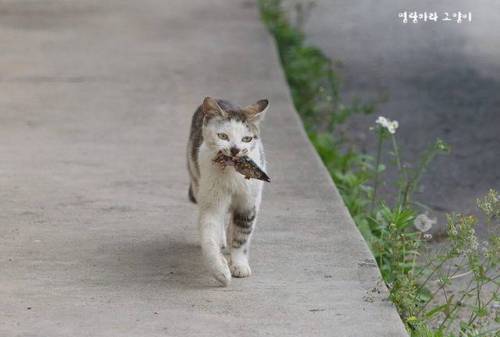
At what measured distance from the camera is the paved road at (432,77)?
9.04 m

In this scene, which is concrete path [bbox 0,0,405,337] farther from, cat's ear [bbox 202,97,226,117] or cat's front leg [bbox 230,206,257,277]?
cat's ear [bbox 202,97,226,117]

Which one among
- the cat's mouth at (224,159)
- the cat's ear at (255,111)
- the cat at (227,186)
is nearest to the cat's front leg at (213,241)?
the cat at (227,186)

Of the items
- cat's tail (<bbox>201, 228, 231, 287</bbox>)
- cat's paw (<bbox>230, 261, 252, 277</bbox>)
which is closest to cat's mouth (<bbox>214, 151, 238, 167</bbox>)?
cat's tail (<bbox>201, 228, 231, 287</bbox>)

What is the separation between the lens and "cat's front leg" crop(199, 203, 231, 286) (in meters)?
5.07

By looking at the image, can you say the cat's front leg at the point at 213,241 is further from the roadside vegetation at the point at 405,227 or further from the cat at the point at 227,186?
the roadside vegetation at the point at 405,227

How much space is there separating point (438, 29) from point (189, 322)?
10.3 metres

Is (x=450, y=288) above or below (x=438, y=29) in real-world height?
above

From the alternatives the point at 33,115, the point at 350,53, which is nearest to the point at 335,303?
the point at 33,115

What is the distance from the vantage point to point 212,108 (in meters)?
5.18

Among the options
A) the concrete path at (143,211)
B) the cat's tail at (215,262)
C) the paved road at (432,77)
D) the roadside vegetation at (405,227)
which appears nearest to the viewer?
the concrete path at (143,211)

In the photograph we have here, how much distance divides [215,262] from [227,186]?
1.34 ft

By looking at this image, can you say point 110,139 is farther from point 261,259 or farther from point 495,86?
point 495,86

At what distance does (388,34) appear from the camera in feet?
46.8

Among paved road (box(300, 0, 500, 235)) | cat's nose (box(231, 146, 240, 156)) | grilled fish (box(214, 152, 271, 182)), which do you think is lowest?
paved road (box(300, 0, 500, 235))
